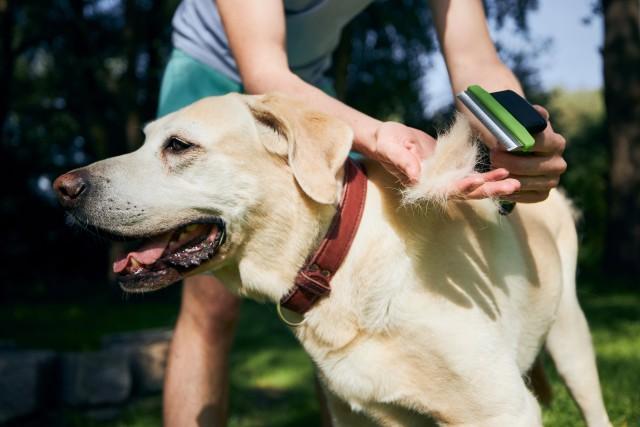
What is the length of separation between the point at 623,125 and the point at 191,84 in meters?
8.68

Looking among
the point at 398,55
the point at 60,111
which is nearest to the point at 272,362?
the point at 398,55

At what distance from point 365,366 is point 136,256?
834 millimetres

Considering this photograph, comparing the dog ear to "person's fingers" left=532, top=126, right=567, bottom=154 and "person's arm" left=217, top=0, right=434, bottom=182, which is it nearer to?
"person's arm" left=217, top=0, right=434, bottom=182

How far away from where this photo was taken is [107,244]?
1231cm

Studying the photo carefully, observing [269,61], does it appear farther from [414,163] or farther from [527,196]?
[527,196]

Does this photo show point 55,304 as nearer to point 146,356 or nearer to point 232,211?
point 146,356

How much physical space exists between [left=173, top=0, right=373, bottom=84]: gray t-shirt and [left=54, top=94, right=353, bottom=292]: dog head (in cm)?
54

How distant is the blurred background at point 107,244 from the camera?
5.01 metres

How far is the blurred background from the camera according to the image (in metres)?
5.01

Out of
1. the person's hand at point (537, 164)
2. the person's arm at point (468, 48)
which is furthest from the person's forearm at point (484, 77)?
the person's hand at point (537, 164)

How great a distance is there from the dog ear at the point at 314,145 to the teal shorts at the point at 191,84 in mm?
715

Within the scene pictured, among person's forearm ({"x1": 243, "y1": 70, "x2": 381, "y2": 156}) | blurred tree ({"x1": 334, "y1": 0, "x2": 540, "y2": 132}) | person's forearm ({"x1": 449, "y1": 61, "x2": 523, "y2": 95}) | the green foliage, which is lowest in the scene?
the green foliage

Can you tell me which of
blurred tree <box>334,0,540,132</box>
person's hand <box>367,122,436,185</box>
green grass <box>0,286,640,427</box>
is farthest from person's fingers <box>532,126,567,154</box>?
blurred tree <box>334,0,540,132</box>

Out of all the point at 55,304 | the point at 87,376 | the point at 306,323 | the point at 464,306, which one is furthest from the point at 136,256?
the point at 55,304
